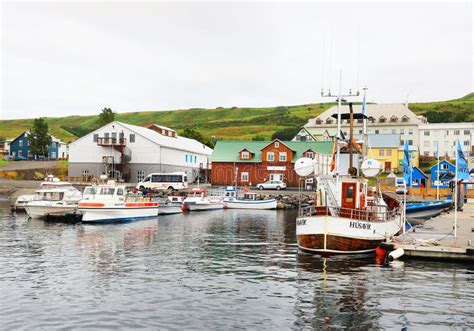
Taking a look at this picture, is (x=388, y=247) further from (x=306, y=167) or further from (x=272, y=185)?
(x=272, y=185)

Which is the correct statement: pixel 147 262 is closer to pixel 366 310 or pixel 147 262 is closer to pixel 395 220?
pixel 366 310

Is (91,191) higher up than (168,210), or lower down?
higher up

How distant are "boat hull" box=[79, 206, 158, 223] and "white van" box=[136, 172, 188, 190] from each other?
86.0 ft

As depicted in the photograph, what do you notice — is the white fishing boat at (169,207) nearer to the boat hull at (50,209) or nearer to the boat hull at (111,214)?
the boat hull at (111,214)

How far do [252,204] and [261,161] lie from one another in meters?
19.5

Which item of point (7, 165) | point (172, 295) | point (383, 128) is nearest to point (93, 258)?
point (172, 295)

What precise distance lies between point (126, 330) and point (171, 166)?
245 ft

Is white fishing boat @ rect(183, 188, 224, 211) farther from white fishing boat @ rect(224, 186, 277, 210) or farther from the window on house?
the window on house

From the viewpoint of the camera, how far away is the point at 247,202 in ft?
225

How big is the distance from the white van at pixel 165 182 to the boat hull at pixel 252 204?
1116 cm

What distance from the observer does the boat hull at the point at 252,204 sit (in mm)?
67812

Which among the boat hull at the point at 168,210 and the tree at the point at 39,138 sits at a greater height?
the tree at the point at 39,138

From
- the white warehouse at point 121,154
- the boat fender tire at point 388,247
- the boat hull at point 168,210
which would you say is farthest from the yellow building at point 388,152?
the boat fender tire at point 388,247

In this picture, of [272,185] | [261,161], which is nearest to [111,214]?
[272,185]
